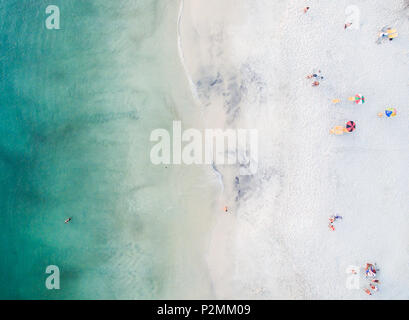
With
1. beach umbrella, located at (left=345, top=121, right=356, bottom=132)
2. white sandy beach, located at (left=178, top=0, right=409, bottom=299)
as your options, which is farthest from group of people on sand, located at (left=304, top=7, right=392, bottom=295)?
white sandy beach, located at (left=178, top=0, right=409, bottom=299)

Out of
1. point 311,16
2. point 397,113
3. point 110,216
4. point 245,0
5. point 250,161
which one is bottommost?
point 110,216

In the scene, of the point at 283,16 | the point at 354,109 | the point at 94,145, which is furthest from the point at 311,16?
the point at 94,145

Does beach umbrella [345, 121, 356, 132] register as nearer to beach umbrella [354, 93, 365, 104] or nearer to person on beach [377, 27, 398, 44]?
beach umbrella [354, 93, 365, 104]

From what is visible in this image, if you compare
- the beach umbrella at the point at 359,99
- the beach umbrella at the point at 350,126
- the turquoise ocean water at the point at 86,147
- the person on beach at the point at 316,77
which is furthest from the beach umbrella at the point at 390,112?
the turquoise ocean water at the point at 86,147

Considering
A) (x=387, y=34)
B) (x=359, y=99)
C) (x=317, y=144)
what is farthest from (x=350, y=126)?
(x=387, y=34)

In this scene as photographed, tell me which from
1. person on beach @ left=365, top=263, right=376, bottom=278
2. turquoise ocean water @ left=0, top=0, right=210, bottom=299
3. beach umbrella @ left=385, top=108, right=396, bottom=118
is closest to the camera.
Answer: person on beach @ left=365, top=263, right=376, bottom=278

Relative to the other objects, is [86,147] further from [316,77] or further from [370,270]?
[370,270]

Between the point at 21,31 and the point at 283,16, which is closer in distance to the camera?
the point at 283,16
